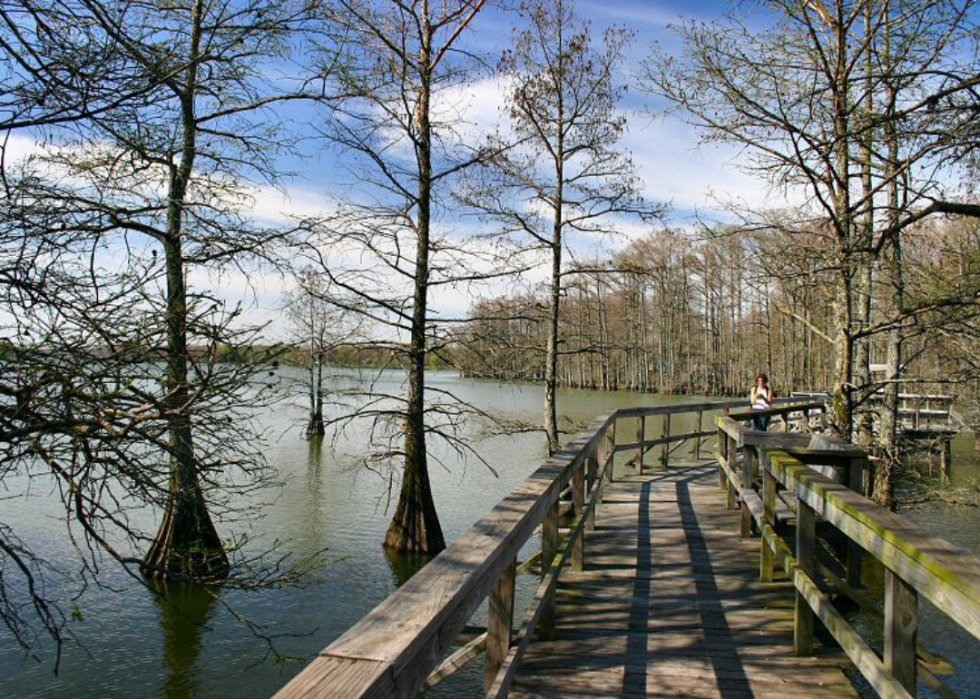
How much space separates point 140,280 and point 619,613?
12.0ft

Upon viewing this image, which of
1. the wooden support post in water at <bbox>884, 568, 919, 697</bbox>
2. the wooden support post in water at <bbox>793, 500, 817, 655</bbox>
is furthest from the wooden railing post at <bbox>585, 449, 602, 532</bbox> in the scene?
the wooden support post in water at <bbox>884, 568, 919, 697</bbox>

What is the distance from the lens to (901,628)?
262 centimetres

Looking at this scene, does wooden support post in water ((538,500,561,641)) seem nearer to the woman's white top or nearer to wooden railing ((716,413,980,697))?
wooden railing ((716,413,980,697))

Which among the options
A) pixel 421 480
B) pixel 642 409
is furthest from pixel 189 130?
pixel 642 409

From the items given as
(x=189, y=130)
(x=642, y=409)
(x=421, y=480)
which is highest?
(x=189, y=130)

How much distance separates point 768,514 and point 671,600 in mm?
940

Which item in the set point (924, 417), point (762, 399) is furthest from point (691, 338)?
point (762, 399)

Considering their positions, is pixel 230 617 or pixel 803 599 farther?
pixel 230 617

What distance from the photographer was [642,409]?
11133 millimetres

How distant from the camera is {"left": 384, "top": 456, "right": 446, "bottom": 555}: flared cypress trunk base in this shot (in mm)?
13141

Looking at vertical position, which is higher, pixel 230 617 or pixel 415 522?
pixel 415 522

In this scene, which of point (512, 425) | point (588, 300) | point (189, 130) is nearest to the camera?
point (189, 130)

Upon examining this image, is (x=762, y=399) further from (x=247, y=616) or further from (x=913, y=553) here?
(x=913, y=553)

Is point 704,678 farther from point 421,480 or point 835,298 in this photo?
point 421,480
